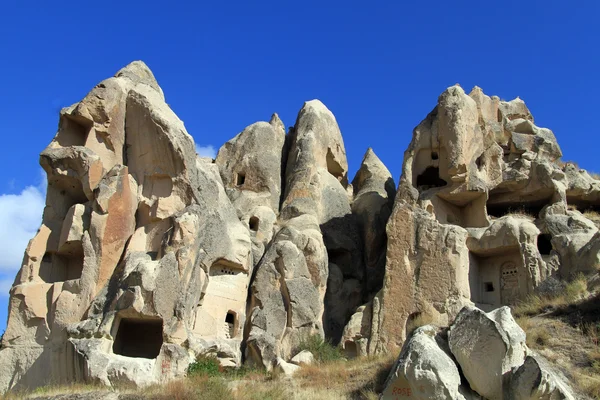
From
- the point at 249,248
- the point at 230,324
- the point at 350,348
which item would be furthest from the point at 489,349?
the point at 249,248

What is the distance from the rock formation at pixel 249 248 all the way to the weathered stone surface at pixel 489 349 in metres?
5.87

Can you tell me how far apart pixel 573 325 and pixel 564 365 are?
198 centimetres

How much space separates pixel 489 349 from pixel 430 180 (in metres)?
12.0

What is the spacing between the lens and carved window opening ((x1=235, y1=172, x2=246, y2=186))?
23.9 meters

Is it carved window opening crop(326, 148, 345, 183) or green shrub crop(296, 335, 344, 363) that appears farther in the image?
carved window opening crop(326, 148, 345, 183)

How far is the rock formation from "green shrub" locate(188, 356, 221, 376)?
23 centimetres

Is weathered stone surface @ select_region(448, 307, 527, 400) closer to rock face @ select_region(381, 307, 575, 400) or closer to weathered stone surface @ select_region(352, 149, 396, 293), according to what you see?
rock face @ select_region(381, 307, 575, 400)

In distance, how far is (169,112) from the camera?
19.6m

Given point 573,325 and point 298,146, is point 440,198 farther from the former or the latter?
point 573,325

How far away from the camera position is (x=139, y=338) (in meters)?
17.2

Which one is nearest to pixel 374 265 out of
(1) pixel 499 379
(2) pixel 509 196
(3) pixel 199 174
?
(2) pixel 509 196

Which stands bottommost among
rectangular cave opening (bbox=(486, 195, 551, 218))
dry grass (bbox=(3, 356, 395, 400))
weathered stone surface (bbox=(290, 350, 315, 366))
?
dry grass (bbox=(3, 356, 395, 400))

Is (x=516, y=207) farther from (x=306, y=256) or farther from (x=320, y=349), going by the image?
(x=320, y=349)

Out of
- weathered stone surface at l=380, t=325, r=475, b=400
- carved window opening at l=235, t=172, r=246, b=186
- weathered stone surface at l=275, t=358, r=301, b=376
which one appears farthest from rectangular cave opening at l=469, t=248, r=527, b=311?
weathered stone surface at l=380, t=325, r=475, b=400
